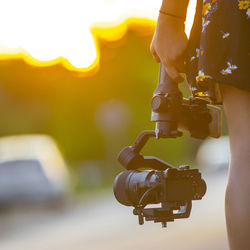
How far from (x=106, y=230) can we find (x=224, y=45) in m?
7.83

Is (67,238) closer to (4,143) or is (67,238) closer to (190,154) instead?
(4,143)

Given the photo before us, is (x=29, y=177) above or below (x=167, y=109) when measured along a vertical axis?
below

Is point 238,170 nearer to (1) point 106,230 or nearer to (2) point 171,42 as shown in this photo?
(2) point 171,42

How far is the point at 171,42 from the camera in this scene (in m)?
1.91

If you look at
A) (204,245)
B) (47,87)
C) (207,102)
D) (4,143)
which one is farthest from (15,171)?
(47,87)

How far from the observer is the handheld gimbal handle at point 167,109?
6.63 ft

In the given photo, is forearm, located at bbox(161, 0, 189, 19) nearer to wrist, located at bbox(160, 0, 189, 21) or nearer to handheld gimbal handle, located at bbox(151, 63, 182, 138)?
wrist, located at bbox(160, 0, 189, 21)

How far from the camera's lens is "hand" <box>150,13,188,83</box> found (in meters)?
1.91

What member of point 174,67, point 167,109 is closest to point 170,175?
point 167,109

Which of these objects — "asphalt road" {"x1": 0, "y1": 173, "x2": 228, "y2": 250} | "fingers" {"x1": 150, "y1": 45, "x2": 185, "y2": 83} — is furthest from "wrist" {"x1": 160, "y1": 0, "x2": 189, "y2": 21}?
"asphalt road" {"x1": 0, "y1": 173, "x2": 228, "y2": 250}

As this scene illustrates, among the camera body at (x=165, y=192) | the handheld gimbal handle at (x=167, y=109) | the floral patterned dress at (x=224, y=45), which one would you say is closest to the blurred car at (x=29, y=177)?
the camera body at (x=165, y=192)

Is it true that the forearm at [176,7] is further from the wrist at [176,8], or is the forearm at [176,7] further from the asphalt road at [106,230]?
the asphalt road at [106,230]

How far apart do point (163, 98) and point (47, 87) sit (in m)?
34.7

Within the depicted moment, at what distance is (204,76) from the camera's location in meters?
1.71
